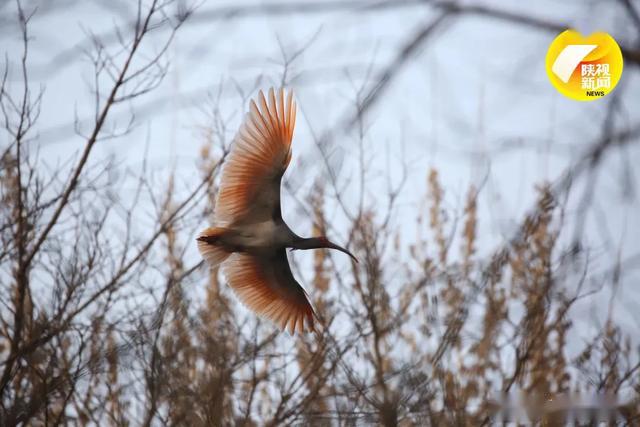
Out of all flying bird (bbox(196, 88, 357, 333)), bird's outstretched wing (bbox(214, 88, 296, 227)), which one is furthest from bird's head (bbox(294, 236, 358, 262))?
bird's outstretched wing (bbox(214, 88, 296, 227))

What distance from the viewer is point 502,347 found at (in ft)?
14.7

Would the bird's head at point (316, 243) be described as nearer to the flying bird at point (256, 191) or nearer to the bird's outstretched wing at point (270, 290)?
the flying bird at point (256, 191)

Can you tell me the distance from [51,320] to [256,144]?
4.91 feet

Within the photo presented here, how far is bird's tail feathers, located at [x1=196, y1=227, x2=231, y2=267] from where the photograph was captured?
3.38 m

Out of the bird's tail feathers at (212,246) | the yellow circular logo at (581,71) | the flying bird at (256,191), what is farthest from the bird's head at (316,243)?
the yellow circular logo at (581,71)

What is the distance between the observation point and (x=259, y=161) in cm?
349

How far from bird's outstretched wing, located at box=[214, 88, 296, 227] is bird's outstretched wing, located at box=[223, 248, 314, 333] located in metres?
0.30

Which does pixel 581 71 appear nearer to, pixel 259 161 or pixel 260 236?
pixel 259 161

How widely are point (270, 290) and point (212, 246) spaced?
17.2 inches

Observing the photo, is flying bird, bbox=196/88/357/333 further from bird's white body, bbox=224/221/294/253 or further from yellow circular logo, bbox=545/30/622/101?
yellow circular logo, bbox=545/30/622/101

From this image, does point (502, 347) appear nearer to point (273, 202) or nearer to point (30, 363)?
point (273, 202)

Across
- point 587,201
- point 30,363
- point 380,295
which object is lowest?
point 587,201

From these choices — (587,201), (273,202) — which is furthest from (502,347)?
(587,201)

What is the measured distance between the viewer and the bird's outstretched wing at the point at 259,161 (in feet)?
11.3
